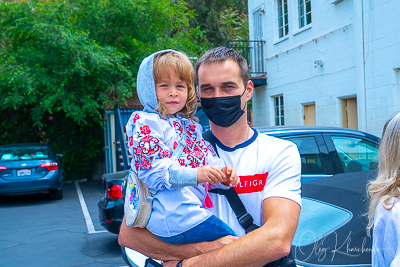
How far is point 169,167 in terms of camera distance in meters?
1.80

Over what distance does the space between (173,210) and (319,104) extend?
9.56 m

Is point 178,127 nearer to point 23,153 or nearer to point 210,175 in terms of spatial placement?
point 210,175

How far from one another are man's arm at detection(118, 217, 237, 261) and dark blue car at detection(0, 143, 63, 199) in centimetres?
994

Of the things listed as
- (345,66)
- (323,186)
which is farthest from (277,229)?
(345,66)

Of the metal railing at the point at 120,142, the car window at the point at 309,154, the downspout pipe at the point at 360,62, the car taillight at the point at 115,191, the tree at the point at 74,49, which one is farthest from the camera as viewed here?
the metal railing at the point at 120,142

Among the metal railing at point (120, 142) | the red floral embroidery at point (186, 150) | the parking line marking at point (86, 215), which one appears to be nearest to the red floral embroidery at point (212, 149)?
the red floral embroidery at point (186, 150)

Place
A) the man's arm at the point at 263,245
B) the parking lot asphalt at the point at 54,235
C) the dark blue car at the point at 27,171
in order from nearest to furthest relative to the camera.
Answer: the man's arm at the point at 263,245, the parking lot asphalt at the point at 54,235, the dark blue car at the point at 27,171

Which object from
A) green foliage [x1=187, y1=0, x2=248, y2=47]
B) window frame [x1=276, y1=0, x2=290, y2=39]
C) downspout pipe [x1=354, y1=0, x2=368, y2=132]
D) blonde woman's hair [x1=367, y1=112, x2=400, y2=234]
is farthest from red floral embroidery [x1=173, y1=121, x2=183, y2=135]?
green foliage [x1=187, y1=0, x2=248, y2=47]

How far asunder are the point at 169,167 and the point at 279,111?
38.6ft

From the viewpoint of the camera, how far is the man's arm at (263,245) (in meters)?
1.60

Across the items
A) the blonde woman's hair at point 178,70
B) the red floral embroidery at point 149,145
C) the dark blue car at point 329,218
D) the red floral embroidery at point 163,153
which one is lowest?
the dark blue car at point 329,218

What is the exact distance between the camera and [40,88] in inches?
492

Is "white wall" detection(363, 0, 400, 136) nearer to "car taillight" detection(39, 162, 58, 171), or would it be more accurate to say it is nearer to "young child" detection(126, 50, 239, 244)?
"young child" detection(126, 50, 239, 244)

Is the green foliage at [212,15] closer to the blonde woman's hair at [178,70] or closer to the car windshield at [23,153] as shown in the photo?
the car windshield at [23,153]
